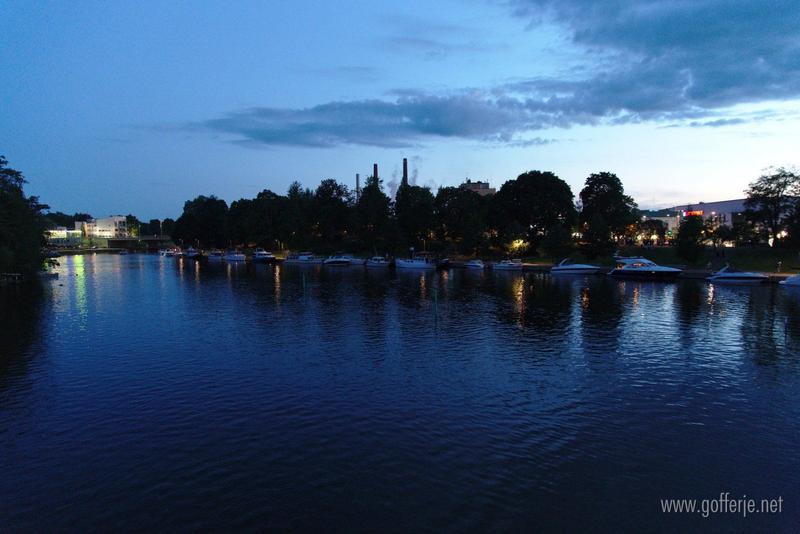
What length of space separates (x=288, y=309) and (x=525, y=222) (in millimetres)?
97985

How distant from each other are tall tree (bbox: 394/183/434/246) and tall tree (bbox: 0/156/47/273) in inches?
3586

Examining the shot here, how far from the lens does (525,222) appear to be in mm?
136500

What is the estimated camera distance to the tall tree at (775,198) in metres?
94.0

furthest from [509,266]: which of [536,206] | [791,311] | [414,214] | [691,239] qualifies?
[791,311]

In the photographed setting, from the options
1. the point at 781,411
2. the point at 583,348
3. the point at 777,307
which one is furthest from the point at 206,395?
the point at 777,307

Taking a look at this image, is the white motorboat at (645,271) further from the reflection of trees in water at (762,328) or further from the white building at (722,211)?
the white building at (722,211)

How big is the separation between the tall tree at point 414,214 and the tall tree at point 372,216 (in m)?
4.89

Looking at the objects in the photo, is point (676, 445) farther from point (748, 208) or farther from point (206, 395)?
point (748, 208)

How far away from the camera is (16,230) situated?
79500 mm

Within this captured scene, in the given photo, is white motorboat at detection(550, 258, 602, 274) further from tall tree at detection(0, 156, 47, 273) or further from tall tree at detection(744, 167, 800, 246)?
tall tree at detection(0, 156, 47, 273)

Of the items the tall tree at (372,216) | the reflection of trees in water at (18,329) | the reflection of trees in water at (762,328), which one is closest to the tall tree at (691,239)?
the reflection of trees in water at (762,328)

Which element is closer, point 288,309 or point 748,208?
point 288,309

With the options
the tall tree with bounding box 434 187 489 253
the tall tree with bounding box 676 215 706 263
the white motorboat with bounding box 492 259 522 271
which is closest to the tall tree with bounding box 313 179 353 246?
the tall tree with bounding box 434 187 489 253

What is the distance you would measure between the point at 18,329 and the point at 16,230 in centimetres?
4972
